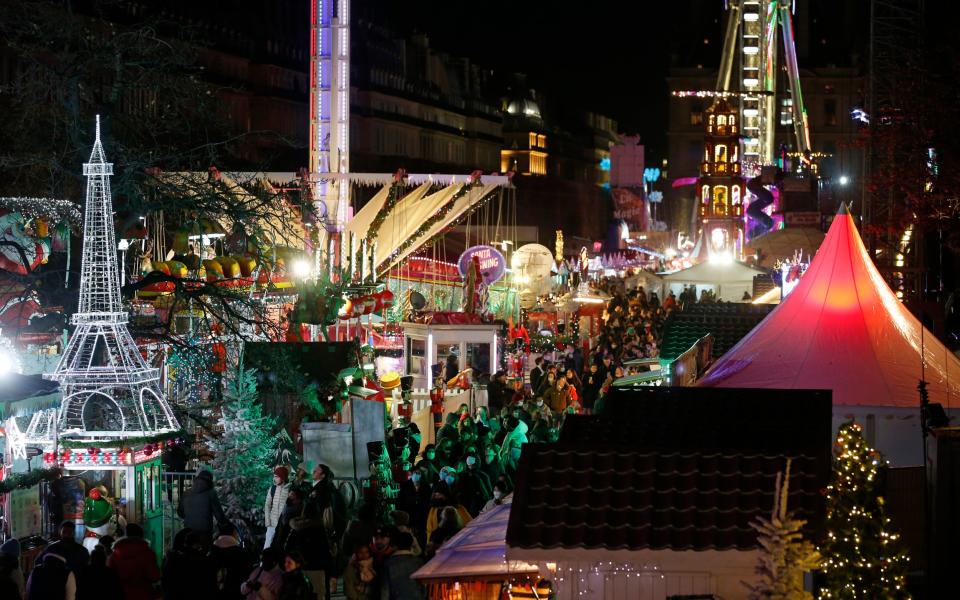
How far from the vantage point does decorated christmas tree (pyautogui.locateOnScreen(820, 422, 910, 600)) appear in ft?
27.6

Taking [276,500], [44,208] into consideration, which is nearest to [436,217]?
[44,208]

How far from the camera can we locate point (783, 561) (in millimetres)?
7516

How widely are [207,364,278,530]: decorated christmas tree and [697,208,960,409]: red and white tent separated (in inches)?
163

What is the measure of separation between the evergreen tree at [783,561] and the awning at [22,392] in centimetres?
695

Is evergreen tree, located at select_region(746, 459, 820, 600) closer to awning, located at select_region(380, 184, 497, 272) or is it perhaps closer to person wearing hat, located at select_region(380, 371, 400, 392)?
person wearing hat, located at select_region(380, 371, 400, 392)

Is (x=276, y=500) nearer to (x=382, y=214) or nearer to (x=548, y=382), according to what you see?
(x=548, y=382)

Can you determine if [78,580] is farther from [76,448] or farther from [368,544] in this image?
[76,448]

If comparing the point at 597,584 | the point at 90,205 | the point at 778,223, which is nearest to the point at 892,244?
the point at 90,205

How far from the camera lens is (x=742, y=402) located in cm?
1097


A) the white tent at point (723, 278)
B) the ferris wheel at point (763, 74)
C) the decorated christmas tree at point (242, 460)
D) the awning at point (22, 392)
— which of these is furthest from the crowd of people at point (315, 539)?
the ferris wheel at point (763, 74)

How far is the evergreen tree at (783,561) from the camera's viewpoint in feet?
24.5

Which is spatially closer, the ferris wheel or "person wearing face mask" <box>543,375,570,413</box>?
"person wearing face mask" <box>543,375,570,413</box>

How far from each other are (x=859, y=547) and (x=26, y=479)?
20.0ft

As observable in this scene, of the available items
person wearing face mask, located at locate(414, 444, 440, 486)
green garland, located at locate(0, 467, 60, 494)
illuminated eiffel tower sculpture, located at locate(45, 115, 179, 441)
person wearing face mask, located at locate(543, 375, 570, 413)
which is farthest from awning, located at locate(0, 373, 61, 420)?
person wearing face mask, located at locate(543, 375, 570, 413)
